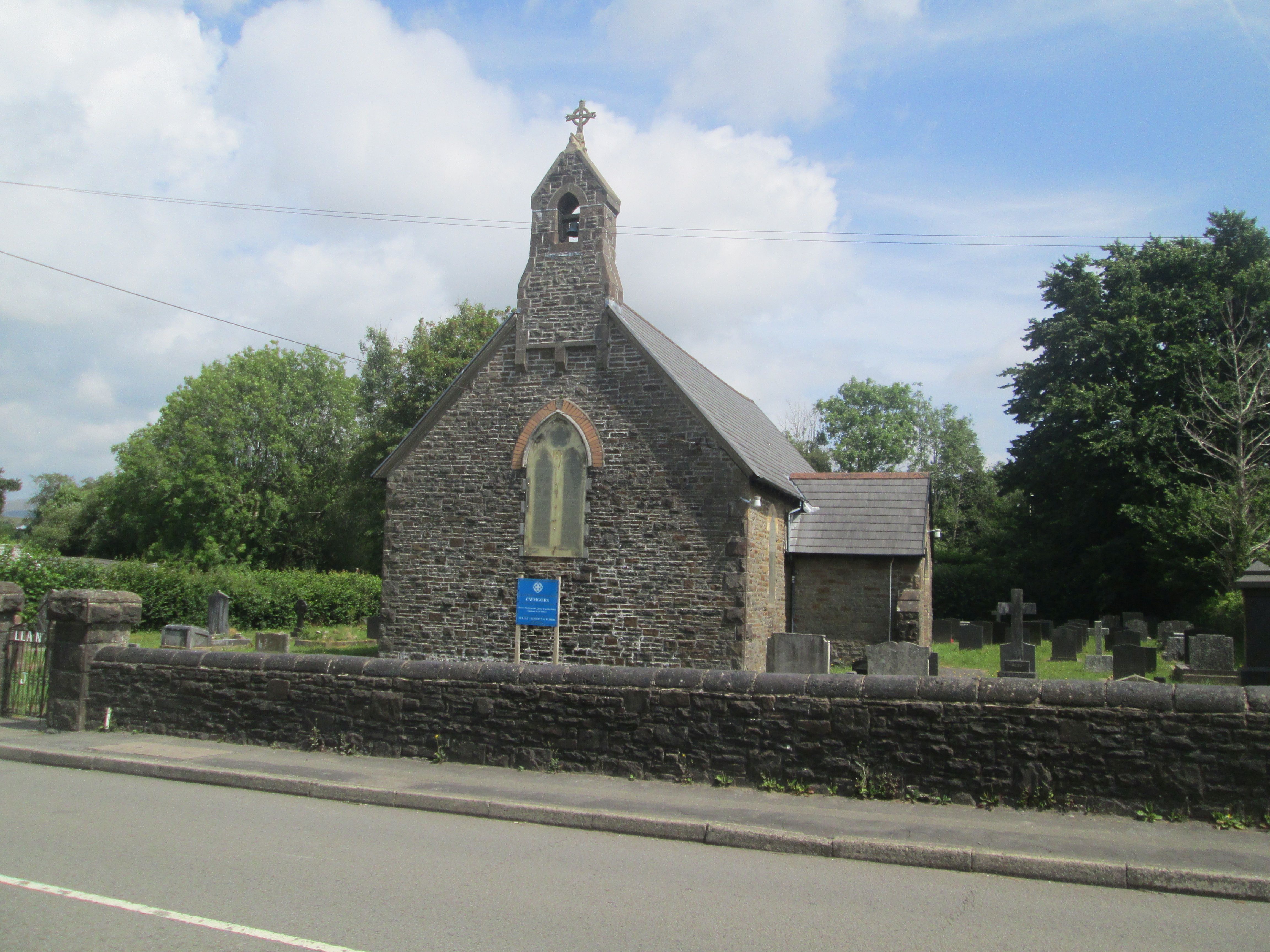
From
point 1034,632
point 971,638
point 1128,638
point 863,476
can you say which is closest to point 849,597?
point 863,476

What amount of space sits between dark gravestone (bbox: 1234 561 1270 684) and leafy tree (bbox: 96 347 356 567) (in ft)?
144

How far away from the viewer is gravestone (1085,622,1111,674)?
19.8 metres

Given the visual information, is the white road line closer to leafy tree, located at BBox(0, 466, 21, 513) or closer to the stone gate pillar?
the stone gate pillar

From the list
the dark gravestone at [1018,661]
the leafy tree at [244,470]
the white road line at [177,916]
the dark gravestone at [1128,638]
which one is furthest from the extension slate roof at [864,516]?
the leafy tree at [244,470]

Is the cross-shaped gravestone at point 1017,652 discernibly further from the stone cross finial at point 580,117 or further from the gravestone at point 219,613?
the gravestone at point 219,613

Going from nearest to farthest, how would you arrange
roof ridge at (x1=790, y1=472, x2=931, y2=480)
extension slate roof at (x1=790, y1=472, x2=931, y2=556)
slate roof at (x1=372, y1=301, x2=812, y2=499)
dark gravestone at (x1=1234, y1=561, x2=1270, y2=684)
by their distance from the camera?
1. dark gravestone at (x1=1234, y1=561, x2=1270, y2=684)
2. slate roof at (x1=372, y1=301, x2=812, y2=499)
3. extension slate roof at (x1=790, y1=472, x2=931, y2=556)
4. roof ridge at (x1=790, y1=472, x2=931, y2=480)

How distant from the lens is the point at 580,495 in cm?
1742

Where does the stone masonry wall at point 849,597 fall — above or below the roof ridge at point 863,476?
below

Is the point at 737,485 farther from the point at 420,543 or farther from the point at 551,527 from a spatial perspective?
the point at 420,543

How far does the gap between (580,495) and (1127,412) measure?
2462 centimetres

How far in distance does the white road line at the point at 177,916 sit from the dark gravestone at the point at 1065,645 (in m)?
21.2

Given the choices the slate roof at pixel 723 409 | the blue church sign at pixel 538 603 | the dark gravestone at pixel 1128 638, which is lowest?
the dark gravestone at pixel 1128 638

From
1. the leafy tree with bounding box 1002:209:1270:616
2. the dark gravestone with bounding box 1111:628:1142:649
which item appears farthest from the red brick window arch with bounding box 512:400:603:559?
the leafy tree with bounding box 1002:209:1270:616

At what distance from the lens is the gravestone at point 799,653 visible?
1434 cm
